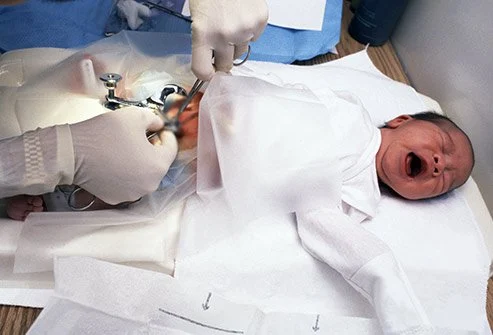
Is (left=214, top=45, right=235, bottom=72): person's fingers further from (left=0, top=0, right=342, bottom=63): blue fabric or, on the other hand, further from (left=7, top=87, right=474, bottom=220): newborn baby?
(left=7, top=87, right=474, bottom=220): newborn baby

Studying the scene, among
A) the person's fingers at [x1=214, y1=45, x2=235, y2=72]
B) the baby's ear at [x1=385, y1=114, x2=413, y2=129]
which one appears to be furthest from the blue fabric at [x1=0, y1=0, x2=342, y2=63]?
the baby's ear at [x1=385, y1=114, x2=413, y2=129]

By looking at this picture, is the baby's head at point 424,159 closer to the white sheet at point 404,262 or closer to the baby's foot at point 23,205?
the white sheet at point 404,262

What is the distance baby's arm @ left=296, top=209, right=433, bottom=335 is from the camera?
0.71 metres

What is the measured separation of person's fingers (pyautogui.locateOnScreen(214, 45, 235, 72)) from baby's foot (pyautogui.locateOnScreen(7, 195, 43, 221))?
0.36 m

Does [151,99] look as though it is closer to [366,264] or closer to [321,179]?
[321,179]

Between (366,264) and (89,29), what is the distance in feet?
2.75

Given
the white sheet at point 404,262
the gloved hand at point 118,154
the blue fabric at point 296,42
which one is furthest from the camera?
the blue fabric at point 296,42

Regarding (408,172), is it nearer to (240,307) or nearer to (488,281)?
(488,281)

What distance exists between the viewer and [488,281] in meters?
0.93

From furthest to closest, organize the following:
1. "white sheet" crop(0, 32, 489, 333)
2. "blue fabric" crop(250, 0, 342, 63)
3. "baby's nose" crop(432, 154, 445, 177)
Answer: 1. "blue fabric" crop(250, 0, 342, 63)
2. "baby's nose" crop(432, 154, 445, 177)
3. "white sheet" crop(0, 32, 489, 333)

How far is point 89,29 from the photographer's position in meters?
1.15

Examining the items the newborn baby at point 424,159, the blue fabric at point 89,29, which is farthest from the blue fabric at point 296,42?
the newborn baby at point 424,159

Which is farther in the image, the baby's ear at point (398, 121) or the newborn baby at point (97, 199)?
the baby's ear at point (398, 121)

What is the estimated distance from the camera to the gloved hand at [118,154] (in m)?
0.67
